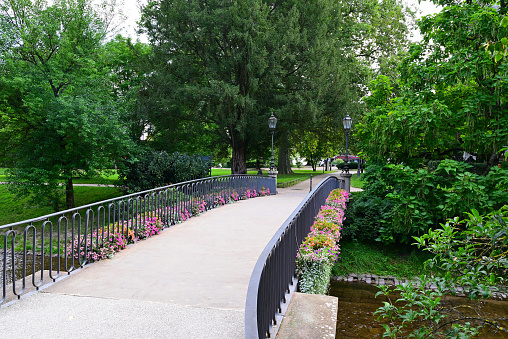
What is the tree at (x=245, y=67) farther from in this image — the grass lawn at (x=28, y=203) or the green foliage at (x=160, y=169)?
the grass lawn at (x=28, y=203)

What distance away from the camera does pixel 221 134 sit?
23656 millimetres

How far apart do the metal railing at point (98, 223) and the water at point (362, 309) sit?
4761 millimetres

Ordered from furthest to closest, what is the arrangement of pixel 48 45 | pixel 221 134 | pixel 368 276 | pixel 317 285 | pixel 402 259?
pixel 221 134 → pixel 48 45 → pixel 402 259 → pixel 368 276 → pixel 317 285

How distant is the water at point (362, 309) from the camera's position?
24.0 ft

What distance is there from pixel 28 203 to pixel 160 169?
25.7 ft

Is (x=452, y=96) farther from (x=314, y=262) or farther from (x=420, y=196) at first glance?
(x=314, y=262)

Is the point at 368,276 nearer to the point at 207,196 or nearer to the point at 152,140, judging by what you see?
the point at 207,196

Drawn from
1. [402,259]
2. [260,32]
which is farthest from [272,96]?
[402,259]

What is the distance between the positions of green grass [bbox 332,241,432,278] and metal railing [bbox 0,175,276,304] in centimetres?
485

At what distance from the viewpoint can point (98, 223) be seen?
18.3ft

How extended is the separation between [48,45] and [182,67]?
684 centimetres

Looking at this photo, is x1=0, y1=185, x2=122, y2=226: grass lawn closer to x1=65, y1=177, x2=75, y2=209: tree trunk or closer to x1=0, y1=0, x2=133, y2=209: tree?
x1=65, y1=177, x2=75, y2=209: tree trunk

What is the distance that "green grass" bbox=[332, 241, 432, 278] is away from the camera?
11.7 meters

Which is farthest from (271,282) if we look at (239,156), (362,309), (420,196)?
(239,156)
